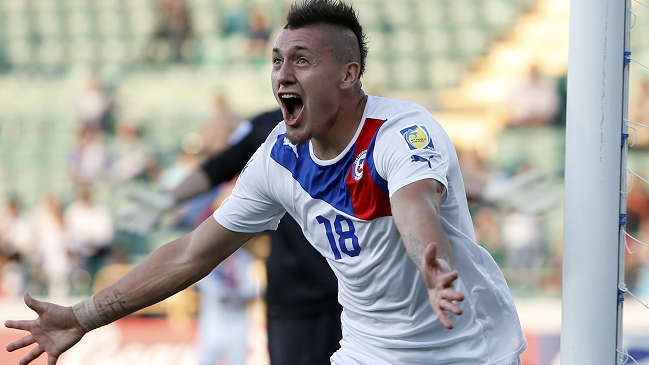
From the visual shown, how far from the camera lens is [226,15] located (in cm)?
1366

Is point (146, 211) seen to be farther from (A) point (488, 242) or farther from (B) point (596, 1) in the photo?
(A) point (488, 242)

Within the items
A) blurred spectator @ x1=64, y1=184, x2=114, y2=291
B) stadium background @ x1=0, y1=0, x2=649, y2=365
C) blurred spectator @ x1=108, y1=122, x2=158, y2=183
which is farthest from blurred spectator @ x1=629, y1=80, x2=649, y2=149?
blurred spectator @ x1=64, y1=184, x2=114, y2=291

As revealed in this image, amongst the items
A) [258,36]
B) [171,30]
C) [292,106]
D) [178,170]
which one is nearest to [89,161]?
[178,170]

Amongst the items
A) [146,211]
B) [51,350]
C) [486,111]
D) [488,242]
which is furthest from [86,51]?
[51,350]

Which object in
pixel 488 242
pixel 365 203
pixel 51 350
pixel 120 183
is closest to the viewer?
pixel 365 203

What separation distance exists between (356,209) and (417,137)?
0.35m

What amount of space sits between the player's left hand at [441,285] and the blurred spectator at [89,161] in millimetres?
9935

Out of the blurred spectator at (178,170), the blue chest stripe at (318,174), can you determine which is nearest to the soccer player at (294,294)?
the blue chest stripe at (318,174)

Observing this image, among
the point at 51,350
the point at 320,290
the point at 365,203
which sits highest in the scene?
the point at 365,203

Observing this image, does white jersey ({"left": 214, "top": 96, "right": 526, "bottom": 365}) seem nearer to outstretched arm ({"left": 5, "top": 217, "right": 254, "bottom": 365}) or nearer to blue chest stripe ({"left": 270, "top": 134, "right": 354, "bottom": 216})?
blue chest stripe ({"left": 270, "top": 134, "right": 354, "bottom": 216})

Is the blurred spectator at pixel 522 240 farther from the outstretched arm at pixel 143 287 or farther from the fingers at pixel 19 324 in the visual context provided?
the fingers at pixel 19 324

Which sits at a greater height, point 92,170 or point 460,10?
point 460,10

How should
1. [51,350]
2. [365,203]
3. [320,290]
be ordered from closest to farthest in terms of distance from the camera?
[365,203] < [51,350] < [320,290]

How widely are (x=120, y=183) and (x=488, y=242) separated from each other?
5.10 m
